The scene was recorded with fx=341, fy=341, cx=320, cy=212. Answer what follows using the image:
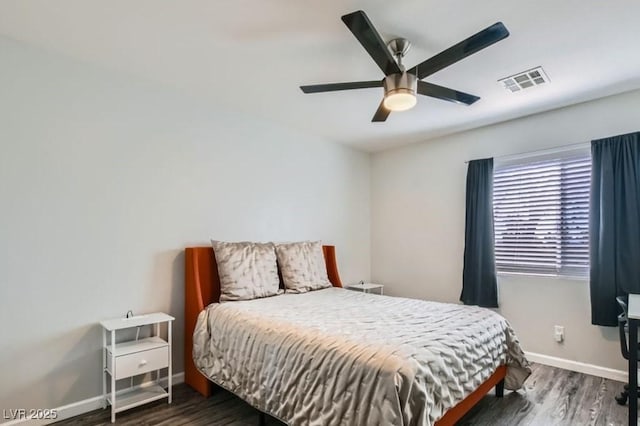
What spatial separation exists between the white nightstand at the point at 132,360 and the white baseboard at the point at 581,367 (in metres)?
3.47

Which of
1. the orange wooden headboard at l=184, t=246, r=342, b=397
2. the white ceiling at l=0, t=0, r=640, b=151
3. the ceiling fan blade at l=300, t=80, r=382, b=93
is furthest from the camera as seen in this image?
the orange wooden headboard at l=184, t=246, r=342, b=397

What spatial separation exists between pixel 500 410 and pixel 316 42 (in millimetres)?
2905

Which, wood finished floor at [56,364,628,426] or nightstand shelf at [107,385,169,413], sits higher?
nightstand shelf at [107,385,169,413]

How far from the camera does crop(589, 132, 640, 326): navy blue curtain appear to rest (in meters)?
2.89

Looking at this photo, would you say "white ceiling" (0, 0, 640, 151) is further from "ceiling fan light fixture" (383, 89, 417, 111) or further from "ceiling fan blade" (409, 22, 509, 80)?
"ceiling fan light fixture" (383, 89, 417, 111)

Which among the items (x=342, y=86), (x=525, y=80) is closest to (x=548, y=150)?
(x=525, y=80)

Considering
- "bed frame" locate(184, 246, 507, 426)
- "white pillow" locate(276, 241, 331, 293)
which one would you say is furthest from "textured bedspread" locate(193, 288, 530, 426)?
"white pillow" locate(276, 241, 331, 293)

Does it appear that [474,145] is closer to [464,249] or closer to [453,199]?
[453,199]

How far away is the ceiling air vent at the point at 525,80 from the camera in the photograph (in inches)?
105

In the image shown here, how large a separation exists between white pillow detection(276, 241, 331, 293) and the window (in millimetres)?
1984

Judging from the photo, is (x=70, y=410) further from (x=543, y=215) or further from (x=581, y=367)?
(x=543, y=215)

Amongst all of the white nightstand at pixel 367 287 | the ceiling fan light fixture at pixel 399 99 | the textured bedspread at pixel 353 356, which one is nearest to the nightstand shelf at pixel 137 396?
the textured bedspread at pixel 353 356

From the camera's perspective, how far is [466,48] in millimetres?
1866

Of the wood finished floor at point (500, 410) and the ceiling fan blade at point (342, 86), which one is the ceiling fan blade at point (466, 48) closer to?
the ceiling fan blade at point (342, 86)
